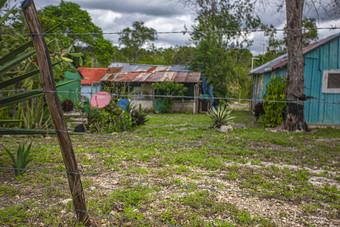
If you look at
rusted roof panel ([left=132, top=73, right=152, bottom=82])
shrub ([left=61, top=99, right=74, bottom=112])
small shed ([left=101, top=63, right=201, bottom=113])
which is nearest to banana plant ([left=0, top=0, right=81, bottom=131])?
shrub ([left=61, top=99, right=74, bottom=112])

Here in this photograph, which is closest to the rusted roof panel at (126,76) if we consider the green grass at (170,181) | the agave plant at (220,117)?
the agave plant at (220,117)

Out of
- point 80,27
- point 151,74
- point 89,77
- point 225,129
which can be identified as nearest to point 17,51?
point 225,129

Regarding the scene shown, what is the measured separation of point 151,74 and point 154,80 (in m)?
1.64

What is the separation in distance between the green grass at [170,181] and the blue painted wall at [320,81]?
13.5ft

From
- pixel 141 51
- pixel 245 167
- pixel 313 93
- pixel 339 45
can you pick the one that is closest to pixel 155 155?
pixel 245 167

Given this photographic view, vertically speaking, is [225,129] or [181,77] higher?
[181,77]

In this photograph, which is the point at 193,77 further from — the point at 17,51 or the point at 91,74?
the point at 17,51

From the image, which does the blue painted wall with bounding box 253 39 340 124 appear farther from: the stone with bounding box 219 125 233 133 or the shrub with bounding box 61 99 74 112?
the shrub with bounding box 61 99 74 112

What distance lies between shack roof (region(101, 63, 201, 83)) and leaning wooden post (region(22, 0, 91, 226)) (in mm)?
15283

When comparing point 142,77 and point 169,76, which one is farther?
point 142,77

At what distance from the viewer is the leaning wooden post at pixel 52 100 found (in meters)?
2.22

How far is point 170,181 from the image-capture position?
4074 mm

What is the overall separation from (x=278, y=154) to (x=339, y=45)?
7.26 m

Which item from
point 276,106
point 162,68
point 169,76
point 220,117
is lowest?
point 220,117
